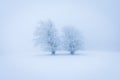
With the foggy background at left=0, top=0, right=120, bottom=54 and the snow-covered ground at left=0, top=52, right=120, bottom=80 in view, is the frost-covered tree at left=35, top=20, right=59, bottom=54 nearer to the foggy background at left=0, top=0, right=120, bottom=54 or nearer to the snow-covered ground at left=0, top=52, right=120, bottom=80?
the foggy background at left=0, top=0, right=120, bottom=54

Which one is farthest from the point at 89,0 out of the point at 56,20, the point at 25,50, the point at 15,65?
the point at 15,65

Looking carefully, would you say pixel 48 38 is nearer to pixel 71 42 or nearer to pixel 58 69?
pixel 71 42

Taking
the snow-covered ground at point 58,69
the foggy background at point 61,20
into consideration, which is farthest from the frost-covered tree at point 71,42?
the snow-covered ground at point 58,69

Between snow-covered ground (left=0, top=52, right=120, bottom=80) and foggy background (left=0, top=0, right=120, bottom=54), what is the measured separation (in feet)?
0.69

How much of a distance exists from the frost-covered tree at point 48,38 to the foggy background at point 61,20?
0.13 meters

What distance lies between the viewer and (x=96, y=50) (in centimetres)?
211

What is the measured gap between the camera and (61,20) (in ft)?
6.57

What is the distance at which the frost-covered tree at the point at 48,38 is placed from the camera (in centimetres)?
216

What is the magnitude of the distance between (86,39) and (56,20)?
1.63 ft

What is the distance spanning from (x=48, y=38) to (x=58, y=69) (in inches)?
33.7

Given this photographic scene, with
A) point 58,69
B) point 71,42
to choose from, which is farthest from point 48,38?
point 58,69

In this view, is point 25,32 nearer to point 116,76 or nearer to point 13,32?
point 13,32

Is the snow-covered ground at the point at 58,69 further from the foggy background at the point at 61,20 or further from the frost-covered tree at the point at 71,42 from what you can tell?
the frost-covered tree at the point at 71,42

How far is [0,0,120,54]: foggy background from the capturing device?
191 centimetres
